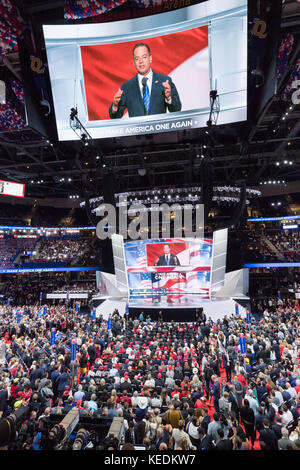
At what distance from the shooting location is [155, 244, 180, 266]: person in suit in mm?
22000

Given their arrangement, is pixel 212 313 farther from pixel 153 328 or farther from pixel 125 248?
pixel 125 248

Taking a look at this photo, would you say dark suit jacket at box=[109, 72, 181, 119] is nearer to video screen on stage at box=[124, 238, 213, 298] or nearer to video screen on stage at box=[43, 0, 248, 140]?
video screen on stage at box=[43, 0, 248, 140]

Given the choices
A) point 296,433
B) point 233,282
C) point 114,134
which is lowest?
point 296,433

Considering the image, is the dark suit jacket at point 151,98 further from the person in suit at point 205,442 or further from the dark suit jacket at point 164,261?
the dark suit jacket at point 164,261

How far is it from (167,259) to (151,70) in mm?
16390

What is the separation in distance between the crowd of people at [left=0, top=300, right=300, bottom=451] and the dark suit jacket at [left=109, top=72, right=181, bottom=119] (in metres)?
6.79

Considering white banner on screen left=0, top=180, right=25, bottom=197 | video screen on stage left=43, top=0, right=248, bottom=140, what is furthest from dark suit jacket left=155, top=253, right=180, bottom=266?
video screen on stage left=43, top=0, right=248, bottom=140

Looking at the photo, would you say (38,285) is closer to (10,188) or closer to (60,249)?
(60,249)

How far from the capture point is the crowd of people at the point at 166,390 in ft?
15.2

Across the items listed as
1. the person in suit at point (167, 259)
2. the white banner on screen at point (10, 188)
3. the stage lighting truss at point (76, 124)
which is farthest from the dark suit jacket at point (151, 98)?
the person in suit at point (167, 259)

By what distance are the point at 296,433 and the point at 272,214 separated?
87.9 ft

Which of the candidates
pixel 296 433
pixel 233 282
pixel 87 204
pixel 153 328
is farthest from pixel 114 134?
pixel 233 282

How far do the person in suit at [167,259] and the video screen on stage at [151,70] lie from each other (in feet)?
50.3

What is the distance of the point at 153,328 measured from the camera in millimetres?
13414
